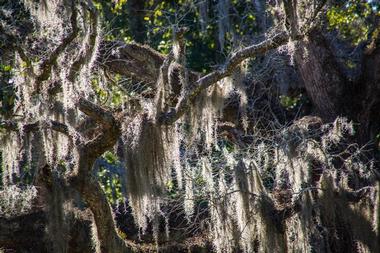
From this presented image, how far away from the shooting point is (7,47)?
278 inches

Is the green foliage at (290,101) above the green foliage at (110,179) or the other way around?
above

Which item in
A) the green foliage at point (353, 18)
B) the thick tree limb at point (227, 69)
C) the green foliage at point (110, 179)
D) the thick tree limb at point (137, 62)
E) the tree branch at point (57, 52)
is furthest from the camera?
the green foliage at point (110, 179)

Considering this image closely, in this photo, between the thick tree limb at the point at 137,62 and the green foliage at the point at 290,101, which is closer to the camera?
the thick tree limb at the point at 137,62

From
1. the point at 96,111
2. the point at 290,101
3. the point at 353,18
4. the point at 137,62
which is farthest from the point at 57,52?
the point at 290,101

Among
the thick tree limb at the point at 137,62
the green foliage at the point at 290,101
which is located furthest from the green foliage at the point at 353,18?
the thick tree limb at the point at 137,62

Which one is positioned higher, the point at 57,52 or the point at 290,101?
the point at 290,101

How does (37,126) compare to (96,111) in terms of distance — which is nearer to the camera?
(96,111)

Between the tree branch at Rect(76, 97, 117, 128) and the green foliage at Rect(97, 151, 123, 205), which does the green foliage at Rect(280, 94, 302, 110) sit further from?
the tree branch at Rect(76, 97, 117, 128)

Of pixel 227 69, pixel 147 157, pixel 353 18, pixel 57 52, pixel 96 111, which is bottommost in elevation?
pixel 147 157

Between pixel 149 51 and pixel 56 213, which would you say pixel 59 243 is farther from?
pixel 149 51

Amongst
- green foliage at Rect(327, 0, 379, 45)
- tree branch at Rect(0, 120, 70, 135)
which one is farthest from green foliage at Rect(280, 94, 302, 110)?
tree branch at Rect(0, 120, 70, 135)

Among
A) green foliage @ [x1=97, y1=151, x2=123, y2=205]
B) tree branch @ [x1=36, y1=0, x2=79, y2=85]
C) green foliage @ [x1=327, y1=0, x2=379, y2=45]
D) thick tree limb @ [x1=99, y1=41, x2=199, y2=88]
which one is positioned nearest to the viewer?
tree branch @ [x1=36, y1=0, x2=79, y2=85]

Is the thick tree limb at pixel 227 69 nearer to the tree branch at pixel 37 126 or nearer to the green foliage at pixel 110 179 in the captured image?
the tree branch at pixel 37 126

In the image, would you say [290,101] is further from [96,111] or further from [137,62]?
[96,111]
